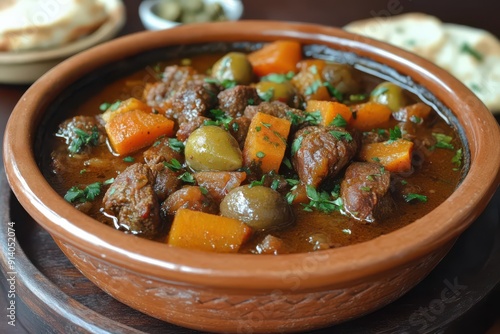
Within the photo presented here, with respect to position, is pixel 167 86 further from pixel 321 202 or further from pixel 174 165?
pixel 321 202

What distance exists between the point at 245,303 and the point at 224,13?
11.4 feet

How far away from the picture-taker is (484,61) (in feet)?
14.7

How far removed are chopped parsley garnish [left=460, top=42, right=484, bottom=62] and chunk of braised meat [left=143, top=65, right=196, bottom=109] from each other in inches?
87.2

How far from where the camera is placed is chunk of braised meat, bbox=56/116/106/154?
2818 mm

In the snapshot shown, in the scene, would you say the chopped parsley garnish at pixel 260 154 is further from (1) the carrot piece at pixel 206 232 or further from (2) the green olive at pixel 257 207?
(1) the carrot piece at pixel 206 232

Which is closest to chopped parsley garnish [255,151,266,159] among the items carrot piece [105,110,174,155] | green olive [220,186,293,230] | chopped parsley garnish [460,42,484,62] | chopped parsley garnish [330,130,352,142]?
green olive [220,186,293,230]

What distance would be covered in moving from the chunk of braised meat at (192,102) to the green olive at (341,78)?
65 cm

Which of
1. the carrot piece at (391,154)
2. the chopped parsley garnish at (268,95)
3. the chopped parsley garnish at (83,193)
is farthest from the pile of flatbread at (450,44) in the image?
the chopped parsley garnish at (83,193)

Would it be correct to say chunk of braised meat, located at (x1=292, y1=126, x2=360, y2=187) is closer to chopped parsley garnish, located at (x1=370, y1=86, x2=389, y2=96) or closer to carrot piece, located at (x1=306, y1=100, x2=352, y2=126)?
carrot piece, located at (x1=306, y1=100, x2=352, y2=126)

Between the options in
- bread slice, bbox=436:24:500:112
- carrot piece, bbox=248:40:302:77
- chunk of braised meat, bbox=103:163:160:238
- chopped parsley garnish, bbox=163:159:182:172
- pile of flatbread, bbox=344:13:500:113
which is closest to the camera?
chunk of braised meat, bbox=103:163:160:238

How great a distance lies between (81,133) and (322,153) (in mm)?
1136

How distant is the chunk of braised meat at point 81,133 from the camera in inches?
111

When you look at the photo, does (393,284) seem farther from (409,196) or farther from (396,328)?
(409,196)

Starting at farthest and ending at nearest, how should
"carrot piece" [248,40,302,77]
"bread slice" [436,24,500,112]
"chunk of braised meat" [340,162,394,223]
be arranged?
"bread slice" [436,24,500,112] → "carrot piece" [248,40,302,77] → "chunk of braised meat" [340,162,394,223]
